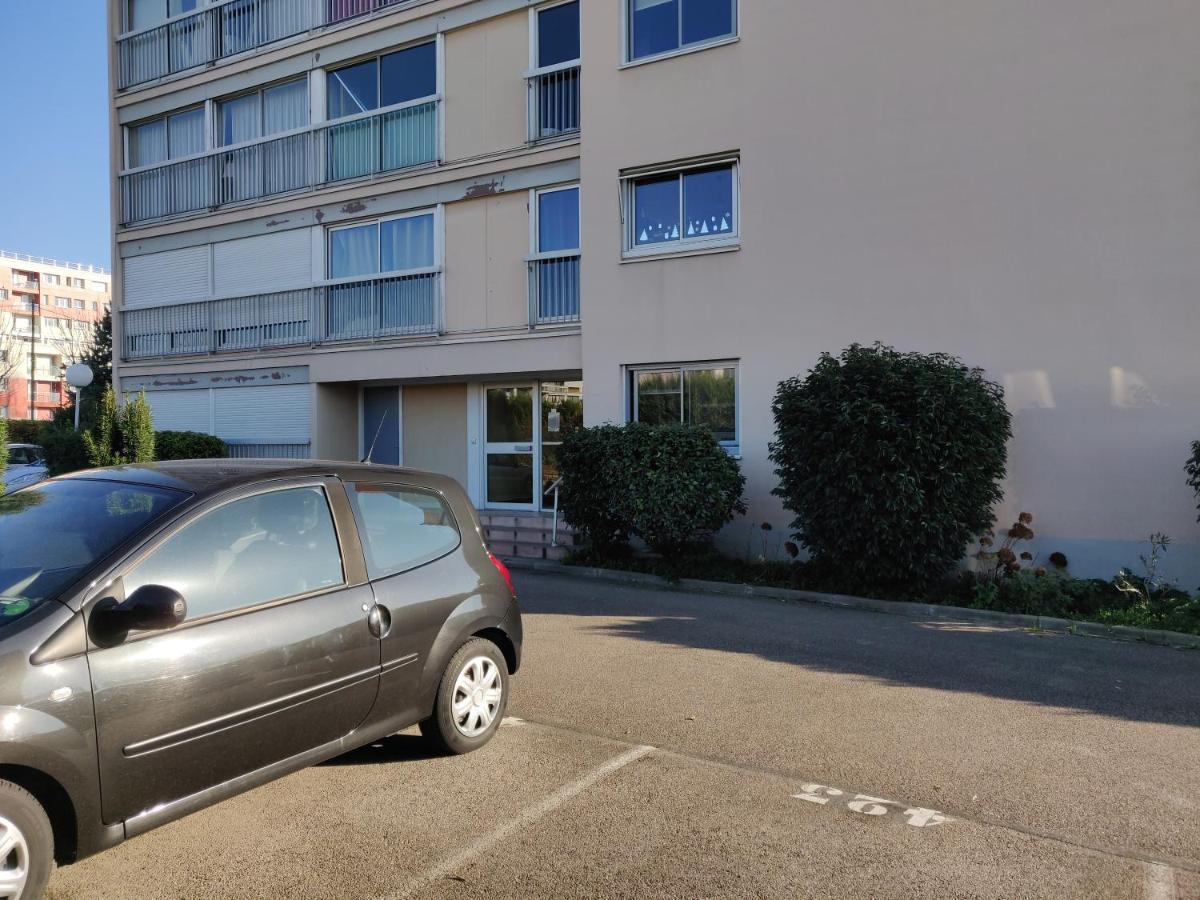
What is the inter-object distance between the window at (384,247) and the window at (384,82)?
1997 mm

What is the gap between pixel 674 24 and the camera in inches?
518

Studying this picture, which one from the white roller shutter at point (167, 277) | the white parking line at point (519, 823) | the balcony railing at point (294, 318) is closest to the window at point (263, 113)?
the white roller shutter at point (167, 277)

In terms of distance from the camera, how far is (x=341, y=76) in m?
17.1

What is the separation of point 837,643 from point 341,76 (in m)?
14.0

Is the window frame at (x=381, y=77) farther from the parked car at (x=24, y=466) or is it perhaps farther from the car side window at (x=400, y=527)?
the car side window at (x=400, y=527)

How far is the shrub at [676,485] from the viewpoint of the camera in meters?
11.1

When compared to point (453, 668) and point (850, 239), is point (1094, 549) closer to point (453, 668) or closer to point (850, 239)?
point (850, 239)

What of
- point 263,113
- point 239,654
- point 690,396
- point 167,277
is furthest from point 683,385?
point 167,277

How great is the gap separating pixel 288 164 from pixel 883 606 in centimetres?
1324

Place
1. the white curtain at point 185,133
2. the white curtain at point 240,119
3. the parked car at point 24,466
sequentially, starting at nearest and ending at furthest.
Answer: the white curtain at point 240,119 → the parked car at point 24,466 → the white curtain at point 185,133

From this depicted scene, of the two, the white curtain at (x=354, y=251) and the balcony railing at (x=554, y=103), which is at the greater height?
the balcony railing at (x=554, y=103)

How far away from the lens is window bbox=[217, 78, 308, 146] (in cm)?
1752

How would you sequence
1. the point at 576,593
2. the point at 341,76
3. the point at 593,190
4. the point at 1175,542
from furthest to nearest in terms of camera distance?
the point at 341,76 → the point at 593,190 → the point at 576,593 → the point at 1175,542

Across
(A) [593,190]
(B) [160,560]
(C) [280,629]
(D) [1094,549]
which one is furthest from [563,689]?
(A) [593,190]
